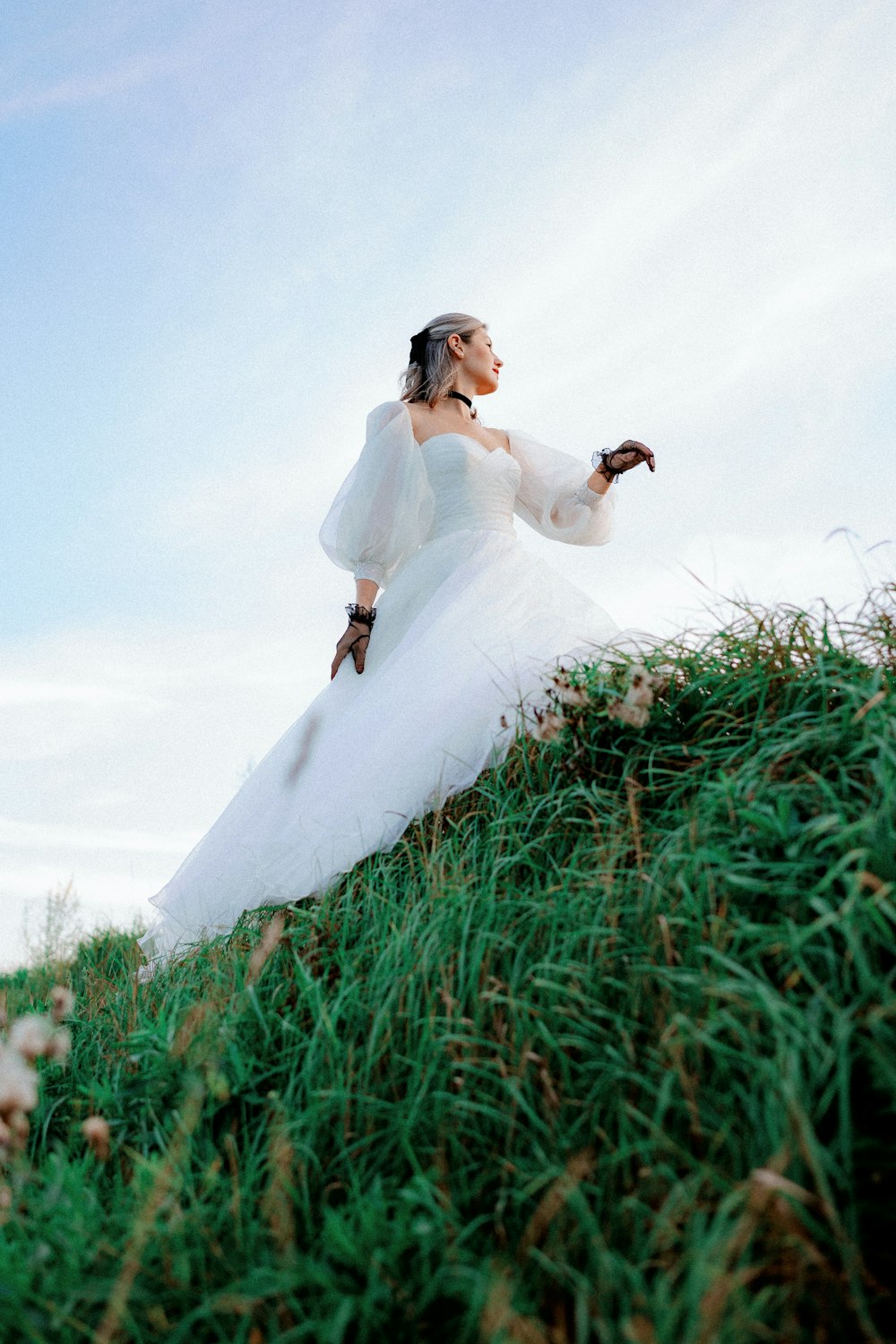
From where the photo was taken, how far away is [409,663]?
10.9 ft

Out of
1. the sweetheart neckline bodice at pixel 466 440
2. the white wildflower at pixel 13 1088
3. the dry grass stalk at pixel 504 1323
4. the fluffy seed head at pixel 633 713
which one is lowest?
the dry grass stalk at pixel 504 1323

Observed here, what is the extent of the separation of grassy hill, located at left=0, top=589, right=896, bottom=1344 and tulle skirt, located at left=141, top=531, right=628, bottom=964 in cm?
34

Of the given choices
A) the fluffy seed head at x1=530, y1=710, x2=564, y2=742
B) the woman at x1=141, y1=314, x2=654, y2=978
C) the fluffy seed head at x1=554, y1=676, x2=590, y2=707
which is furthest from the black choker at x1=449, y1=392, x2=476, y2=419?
the fluffy seed head at x1=530, y1=710, x2=564, y2=742

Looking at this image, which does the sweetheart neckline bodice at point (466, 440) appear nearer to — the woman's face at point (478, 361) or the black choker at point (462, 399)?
the black choker at point (462, 399)

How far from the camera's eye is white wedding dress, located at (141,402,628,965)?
3027 mm

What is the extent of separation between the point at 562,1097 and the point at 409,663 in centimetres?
182

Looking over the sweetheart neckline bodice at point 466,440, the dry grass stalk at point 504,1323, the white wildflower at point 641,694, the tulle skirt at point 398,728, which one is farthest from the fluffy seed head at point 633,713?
the sweetheart neckline bodice at point 466,440

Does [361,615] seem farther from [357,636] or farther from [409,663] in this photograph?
[409,663]

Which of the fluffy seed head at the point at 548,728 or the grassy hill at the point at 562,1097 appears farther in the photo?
the fluffy seed head at the point at 548,728

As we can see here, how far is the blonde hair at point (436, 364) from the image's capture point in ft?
13.9

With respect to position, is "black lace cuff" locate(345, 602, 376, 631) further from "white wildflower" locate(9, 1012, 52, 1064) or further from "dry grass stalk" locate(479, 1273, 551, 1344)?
"dry grass stalk" locate(479, 1273, 551, 1344)

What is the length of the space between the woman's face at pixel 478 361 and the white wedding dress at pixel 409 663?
0.29 m

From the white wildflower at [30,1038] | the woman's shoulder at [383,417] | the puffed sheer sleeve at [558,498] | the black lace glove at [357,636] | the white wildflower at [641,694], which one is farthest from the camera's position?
the puffed sheer sleeve at [558,498]

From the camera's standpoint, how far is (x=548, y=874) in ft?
7.69
